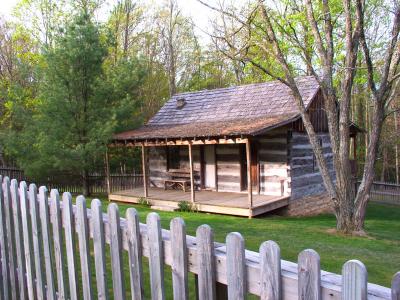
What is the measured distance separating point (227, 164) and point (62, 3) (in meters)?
19.4

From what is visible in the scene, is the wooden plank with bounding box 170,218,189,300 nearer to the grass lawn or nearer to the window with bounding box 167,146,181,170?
the grass lawn

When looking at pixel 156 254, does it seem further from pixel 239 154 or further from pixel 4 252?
pixel 239 154

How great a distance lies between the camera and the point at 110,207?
2.68m

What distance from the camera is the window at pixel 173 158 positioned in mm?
18766

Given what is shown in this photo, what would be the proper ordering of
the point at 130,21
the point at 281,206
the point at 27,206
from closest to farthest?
the point at 27,206 → the point at 281,206 → the point at 130,21

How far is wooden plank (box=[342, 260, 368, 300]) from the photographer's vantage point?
1484mm

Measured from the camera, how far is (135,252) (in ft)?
8.20

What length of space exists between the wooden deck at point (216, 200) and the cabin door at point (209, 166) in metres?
0.61

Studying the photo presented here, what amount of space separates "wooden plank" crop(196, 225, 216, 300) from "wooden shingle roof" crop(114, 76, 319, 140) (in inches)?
427

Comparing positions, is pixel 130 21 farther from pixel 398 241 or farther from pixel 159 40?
pixel 398 241

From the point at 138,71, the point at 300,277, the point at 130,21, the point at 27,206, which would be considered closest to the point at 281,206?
the point at 138,71

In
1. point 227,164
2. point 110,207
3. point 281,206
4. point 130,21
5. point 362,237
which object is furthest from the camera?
point 130,21

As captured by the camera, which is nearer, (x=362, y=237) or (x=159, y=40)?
(x=362, y=237)

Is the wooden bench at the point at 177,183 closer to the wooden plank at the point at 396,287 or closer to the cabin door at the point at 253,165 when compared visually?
the cabin door at the point at 253,165
